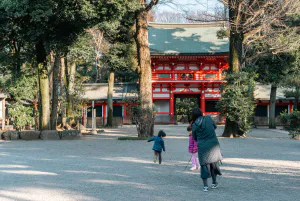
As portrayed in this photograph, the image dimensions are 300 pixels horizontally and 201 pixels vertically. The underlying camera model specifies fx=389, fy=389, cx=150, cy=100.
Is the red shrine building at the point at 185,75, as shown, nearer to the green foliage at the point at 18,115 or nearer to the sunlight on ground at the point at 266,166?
the green foliage at the point at 18,115

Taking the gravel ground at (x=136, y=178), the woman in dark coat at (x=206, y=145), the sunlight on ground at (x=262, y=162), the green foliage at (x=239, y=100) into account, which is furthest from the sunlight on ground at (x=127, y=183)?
the green foliage at (x=239, y=100)

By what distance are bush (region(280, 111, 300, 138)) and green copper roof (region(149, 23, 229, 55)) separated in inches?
651

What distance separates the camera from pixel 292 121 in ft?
55.0

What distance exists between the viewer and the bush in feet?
53.4

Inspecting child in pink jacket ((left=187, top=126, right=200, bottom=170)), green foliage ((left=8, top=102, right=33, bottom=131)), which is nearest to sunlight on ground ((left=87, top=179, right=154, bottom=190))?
child in pink jacket ((left=187, top=126, right=200, bottom=170))

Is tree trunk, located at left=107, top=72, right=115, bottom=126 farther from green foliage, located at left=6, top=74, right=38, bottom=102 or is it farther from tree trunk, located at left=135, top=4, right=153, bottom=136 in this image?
tree trunk, located at left=135, top=4, right=153, bottom=136

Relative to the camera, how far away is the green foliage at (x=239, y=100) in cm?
1812

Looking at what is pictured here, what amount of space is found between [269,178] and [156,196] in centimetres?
263

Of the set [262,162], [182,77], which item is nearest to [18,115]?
[262,162]

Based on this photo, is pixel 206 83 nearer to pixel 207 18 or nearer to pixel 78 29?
pixel 207 18

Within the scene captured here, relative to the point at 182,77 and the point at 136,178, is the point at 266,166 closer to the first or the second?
the point at 136,178

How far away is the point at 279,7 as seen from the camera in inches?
682

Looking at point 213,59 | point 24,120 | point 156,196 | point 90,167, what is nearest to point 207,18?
point 24,120

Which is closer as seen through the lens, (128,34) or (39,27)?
(39,27)
